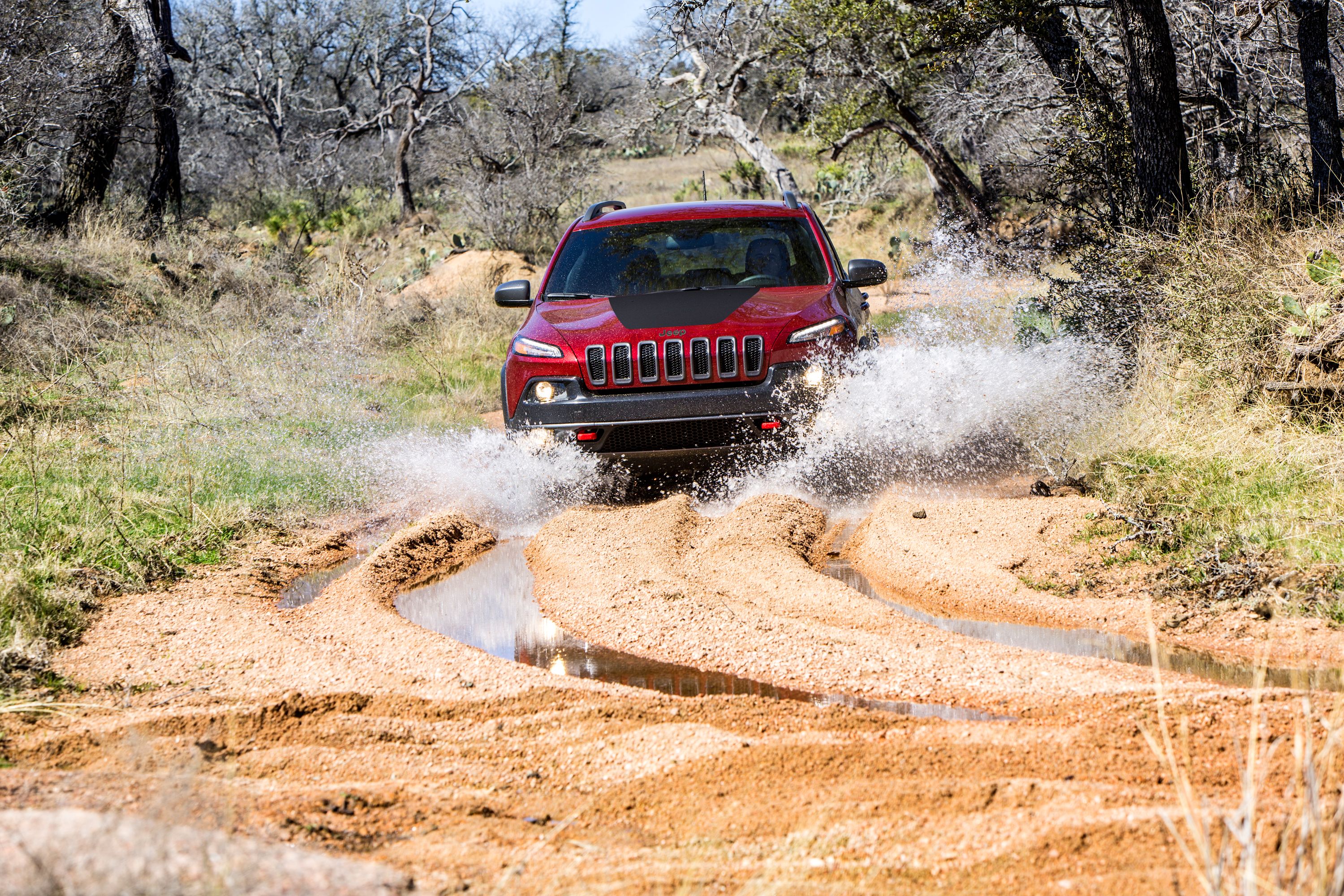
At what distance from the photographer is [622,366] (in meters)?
6.32

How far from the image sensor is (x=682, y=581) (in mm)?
5051

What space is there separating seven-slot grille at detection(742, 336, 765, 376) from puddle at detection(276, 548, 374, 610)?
7.75ft

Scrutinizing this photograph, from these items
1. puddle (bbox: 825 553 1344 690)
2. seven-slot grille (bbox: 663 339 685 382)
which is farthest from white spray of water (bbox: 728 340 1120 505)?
puddle (bbox: 825 553 1344 690)

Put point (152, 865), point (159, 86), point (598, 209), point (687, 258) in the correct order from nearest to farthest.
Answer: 1. point (152, 865)
2. point (687, 258)
3. point (598, 209)
4. point (159, 86)

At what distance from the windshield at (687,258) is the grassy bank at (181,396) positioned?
2.17 m

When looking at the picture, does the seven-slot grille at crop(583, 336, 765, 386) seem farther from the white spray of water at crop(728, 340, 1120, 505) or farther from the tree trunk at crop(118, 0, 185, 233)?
the tree trunk at crop(118, 0, 185, 233)

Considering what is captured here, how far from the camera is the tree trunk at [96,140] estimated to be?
15734 millimetres

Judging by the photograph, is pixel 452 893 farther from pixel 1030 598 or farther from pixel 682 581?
pixel 1030 598

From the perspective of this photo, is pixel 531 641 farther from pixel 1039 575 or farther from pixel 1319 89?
pixel 1319 89

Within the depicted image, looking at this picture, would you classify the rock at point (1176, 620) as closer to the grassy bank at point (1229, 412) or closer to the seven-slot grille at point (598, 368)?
the grassy bank at point (1229, 412)

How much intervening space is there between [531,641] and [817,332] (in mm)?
2718

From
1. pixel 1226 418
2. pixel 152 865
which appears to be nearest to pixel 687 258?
pixel 1226 418

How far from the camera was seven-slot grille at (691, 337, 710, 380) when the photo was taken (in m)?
6.27

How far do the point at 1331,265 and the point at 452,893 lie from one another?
6.25 m
